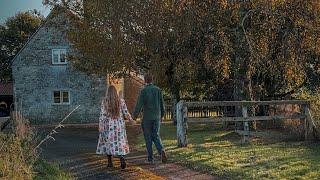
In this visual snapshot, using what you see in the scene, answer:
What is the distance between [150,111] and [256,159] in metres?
2.52

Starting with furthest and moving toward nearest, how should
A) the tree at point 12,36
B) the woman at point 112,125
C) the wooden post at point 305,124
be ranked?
the tree at point 12,36
the wooden post at point 305,124
the woman at point 112,125

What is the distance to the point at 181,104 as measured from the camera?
1434 cm

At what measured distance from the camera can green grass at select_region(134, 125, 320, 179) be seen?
9766 mm

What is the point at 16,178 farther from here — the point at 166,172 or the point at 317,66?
the point at 317,66

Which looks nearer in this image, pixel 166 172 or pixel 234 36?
pixel 166 172

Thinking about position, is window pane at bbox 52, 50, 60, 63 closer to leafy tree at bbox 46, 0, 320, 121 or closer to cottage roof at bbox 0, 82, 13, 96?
cottage roof at bbox 0, 82, 13, 96

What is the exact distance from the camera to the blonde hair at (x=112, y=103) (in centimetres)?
1101

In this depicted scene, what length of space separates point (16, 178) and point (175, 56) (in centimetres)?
1579

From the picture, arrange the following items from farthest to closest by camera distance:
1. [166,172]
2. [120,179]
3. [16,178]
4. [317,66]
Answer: [317,66]
[166,172]
[120,179]
[16,178]

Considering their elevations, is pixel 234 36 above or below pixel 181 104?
above

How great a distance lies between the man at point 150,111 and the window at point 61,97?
29.0 metres

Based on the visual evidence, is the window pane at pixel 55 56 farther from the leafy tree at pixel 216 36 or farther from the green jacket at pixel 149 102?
the green jacket at pixel 149 102

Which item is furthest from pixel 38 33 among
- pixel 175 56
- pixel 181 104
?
pixel 181 104

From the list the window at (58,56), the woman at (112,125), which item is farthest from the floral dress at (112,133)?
the window at (58,56)
